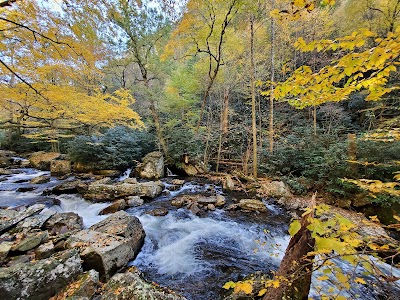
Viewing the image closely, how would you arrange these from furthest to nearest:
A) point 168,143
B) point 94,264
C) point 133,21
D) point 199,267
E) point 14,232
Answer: point 168,143, point 133,21, point 14,232, point 199,267, point 94,264

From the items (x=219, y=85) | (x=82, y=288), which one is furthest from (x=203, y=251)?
A: (x=219, y=85)

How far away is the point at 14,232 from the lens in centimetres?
376

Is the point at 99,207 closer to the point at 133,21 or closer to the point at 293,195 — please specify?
the point at 293,195

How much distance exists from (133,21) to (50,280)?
10.4 m

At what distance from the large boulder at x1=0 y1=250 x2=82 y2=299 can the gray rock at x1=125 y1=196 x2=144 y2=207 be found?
3157 mm

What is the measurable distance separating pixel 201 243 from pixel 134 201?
279 cm

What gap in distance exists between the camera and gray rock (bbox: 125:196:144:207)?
5.91 m

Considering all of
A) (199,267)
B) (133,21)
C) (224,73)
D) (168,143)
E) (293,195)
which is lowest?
(199,267)

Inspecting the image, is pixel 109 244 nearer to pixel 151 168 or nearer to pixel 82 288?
pixel 82 288

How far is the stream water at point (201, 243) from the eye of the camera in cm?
312

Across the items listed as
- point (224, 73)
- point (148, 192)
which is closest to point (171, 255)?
point (148, 192)

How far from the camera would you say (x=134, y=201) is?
5.99 meters

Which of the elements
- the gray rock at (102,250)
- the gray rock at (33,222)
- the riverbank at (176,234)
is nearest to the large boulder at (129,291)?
the riverbank at (176,234)

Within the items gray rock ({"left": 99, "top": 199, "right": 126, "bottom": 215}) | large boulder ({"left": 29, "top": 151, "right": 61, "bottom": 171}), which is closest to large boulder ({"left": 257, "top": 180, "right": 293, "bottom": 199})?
gray rock ({"left": 99, "top": 199, "right": 126, "bottom": 215})
